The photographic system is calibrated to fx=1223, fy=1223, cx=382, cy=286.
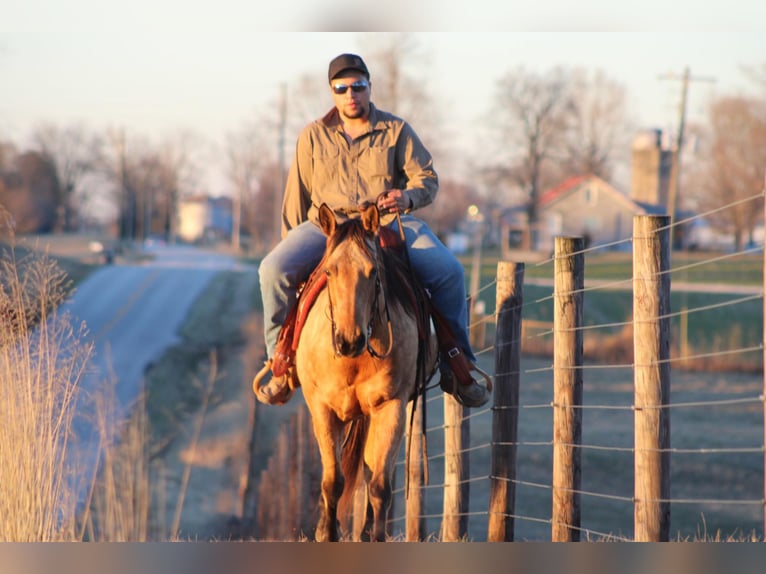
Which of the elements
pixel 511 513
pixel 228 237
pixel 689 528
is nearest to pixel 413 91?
pixel 689 528

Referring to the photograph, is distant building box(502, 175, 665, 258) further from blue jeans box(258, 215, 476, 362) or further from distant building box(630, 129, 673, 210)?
blue jeans box(258, 215, 476, 362)

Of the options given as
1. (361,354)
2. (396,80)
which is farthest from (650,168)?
(361,354)

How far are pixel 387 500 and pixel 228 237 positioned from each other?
91.0 metres

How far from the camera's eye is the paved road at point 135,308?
31138 millimetres

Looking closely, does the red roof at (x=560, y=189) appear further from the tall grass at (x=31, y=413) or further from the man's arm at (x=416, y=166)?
the tall grass at (x=31, y=413)

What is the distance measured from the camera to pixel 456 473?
889 centimetres

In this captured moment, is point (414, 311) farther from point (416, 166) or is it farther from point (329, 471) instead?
point (329, 471)

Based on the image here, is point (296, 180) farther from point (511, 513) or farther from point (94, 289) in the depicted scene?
point (94, 289)

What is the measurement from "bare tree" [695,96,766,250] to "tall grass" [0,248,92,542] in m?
41.5

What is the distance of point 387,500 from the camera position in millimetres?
6680

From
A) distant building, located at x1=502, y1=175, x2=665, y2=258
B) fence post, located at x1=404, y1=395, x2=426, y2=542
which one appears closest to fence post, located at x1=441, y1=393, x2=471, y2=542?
fence post, located at x1=404, y1=395, x2=426, y2=542

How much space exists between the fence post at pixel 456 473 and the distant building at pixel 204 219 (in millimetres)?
84623

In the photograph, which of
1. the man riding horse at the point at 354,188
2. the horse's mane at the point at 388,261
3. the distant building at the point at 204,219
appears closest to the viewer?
the horse's mane at the point at 388,261

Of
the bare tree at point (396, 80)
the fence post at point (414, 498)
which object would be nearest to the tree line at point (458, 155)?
the bare tree at point (396, 80)
